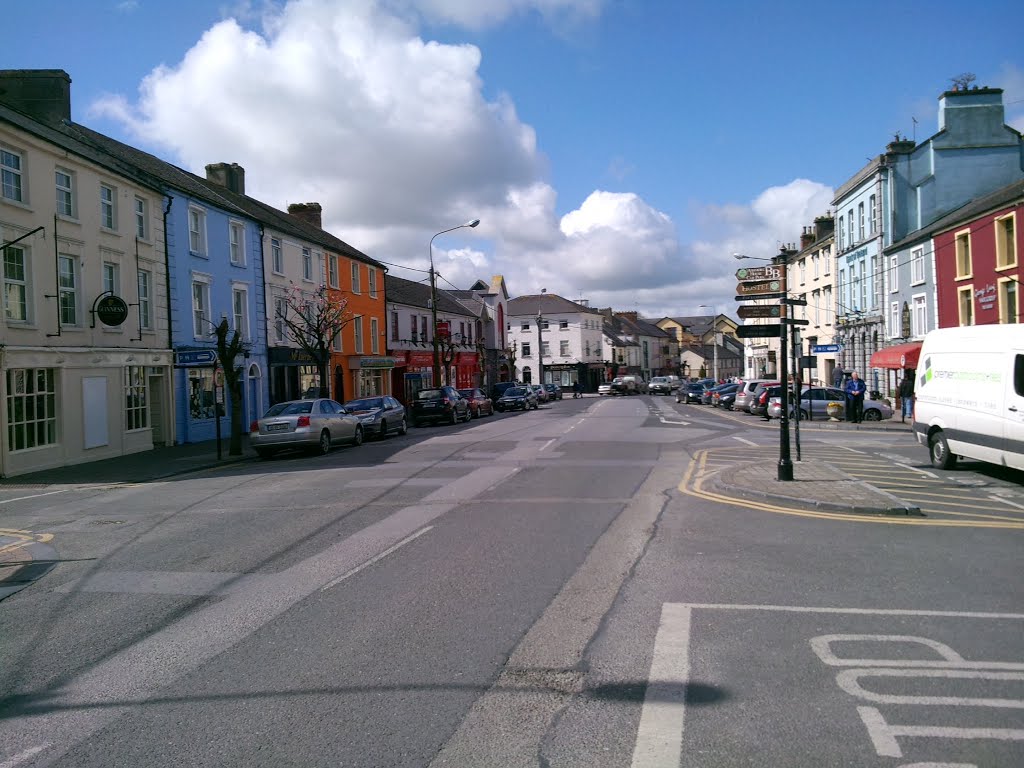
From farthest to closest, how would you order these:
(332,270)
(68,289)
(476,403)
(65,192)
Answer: (476,403) < (332,270) < (65,192) < (68,289)

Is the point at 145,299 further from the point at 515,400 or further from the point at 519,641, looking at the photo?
the point at 515,400

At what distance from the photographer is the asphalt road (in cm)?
415

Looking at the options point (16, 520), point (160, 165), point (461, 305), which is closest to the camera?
point (16, 520)

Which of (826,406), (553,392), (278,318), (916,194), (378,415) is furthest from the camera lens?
(553,392)

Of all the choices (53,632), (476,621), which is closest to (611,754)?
(476,621)

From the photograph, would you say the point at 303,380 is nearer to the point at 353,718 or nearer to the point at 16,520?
the point at 16,520

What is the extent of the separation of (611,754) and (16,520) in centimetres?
1172

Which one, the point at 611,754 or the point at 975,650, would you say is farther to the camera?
the point at 975,650

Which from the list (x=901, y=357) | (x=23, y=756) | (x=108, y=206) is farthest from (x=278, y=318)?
(x=23, y=756)

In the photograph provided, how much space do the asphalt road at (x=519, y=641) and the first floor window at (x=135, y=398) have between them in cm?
1366

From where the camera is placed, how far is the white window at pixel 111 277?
2350 cm

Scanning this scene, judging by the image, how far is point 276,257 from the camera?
3488cm

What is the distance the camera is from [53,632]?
629 centimetres

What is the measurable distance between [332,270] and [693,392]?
83.1ft
